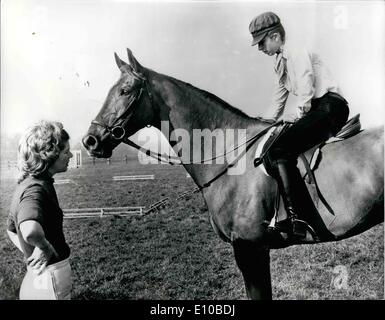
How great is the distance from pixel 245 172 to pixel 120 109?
1.47 meters

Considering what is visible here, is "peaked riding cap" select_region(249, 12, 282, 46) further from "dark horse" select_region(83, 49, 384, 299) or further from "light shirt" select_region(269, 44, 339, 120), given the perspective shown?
"dark horse" select_region(83, 49, 384, 299)

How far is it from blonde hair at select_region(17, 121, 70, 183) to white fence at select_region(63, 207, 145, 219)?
3425 mm

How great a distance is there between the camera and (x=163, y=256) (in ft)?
21.0

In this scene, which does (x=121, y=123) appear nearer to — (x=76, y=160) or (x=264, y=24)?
(x=264, y=24)

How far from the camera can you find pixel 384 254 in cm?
625

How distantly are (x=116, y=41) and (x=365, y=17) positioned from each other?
3594 mm

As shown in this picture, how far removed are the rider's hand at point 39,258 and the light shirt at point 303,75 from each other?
2649mm

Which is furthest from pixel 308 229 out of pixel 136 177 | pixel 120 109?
pixel 136 177

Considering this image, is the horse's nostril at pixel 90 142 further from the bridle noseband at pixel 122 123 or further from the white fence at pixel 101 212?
the white fence at pixel 101 212

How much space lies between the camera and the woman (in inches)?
107

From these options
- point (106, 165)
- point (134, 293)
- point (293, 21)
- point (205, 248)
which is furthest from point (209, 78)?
point (134, 293)

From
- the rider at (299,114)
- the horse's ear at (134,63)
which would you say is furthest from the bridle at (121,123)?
the rider at (299,114)

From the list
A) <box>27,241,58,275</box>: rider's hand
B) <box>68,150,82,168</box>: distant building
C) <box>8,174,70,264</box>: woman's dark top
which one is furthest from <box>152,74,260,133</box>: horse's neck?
<box>68,150,82,168</box>: distant building
